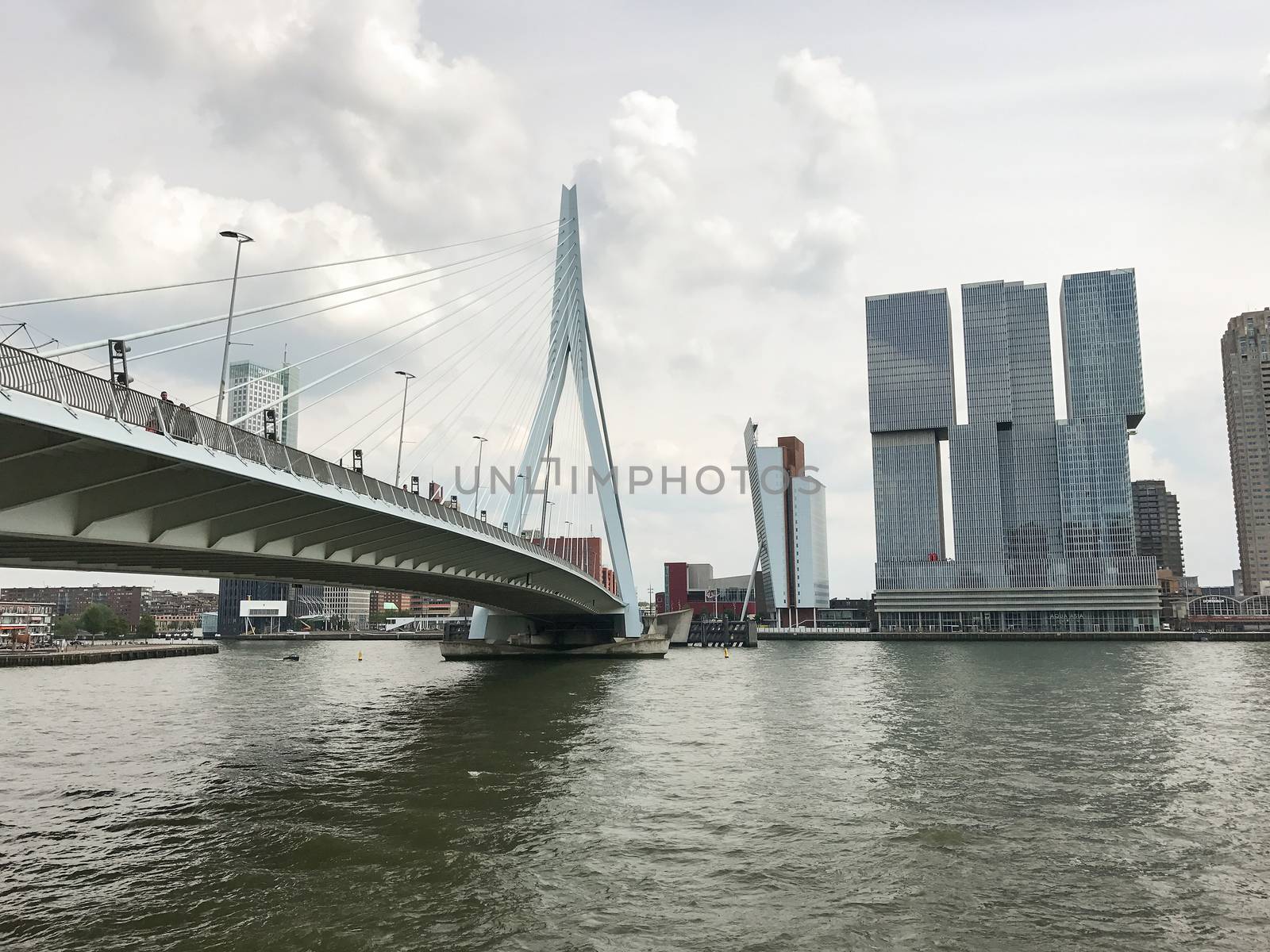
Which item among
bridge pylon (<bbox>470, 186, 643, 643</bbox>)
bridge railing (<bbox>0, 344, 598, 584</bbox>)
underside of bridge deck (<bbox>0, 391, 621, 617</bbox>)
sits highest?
bridge pylon (<bbox>470, 186, 643, 643</bbox>)

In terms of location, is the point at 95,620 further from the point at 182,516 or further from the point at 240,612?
the point at 182,516

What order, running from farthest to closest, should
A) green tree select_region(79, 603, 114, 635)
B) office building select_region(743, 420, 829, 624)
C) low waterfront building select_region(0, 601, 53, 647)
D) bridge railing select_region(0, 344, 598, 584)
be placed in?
office building select_region(743, 420, 829, 624) → green tree select_region(79, 603, 114, 635) → low waterfront building select_region(0, 601, 53, 647) → bridge railing select_region(0, 344, 598, 584)

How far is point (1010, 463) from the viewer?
164000 mm

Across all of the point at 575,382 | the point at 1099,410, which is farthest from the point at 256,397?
the point at 1099,410

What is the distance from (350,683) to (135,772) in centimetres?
3172

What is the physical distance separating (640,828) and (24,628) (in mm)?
127062

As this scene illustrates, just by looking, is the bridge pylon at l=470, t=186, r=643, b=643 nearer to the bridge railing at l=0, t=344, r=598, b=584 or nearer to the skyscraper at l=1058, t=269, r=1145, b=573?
→ the bridge railing at l=0, t=344, r=598, b=584

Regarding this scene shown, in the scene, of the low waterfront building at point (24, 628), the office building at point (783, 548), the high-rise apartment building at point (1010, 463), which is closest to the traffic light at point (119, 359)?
the low waterfront building at point (24, 628)

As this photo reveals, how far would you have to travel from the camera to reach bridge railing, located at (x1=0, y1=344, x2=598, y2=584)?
12.8 metres

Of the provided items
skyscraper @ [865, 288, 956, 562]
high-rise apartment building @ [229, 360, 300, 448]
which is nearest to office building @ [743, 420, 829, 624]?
skyscraper @ [865, 288, 956, 562]

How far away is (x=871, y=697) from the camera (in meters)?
43.4

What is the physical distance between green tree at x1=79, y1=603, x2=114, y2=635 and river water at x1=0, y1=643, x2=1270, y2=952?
106m

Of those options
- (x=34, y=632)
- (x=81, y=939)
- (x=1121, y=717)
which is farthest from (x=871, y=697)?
(x=34, y=632)

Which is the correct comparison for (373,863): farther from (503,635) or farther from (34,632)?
(34,632)
